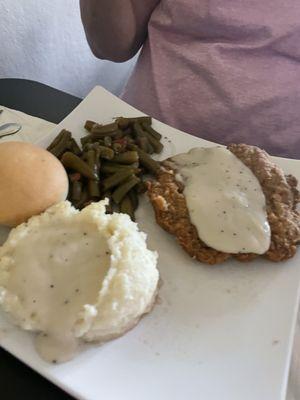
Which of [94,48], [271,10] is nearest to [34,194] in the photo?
[94,48]

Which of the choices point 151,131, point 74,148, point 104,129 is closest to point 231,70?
point 151,131

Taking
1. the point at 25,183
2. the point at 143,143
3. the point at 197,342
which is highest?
the point at 25,183

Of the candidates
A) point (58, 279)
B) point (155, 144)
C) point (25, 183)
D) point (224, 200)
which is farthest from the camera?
point (155, 144)

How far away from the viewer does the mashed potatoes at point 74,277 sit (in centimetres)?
90

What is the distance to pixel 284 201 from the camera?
1.23 meters

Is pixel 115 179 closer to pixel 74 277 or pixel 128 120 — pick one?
pixel 128 120

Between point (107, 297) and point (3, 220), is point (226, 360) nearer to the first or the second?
point (107, 297)

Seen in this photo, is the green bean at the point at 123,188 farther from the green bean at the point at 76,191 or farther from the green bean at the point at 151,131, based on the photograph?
the green bean at the point at 151,131

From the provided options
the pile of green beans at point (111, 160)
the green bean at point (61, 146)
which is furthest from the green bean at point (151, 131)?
the green bean at point (61, 146)

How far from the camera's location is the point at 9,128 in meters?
1.42

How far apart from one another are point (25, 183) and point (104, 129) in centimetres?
38

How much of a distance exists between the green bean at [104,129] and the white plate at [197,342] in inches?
12.0

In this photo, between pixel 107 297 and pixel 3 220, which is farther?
pixel 3 220

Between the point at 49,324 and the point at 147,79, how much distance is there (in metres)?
0.95
